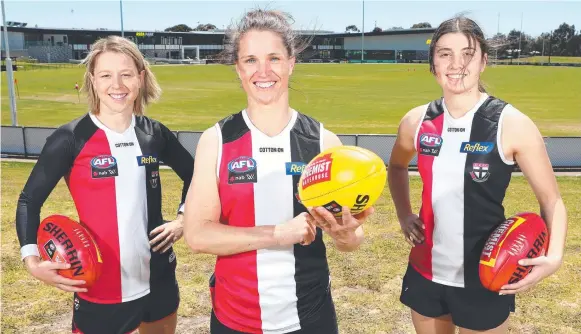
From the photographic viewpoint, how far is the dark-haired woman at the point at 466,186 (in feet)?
9.92

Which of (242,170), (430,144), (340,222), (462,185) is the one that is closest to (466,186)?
(462,185)

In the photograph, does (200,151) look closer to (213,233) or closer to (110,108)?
(213,233)

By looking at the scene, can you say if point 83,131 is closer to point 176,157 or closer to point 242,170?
point 176,157

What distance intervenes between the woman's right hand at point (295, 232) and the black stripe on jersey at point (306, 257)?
0.25 metres

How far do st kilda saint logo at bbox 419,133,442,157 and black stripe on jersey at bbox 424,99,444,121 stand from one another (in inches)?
5.8

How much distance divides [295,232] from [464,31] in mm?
1670

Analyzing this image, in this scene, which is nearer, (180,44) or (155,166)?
(155,166)

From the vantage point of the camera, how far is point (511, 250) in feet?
9.47

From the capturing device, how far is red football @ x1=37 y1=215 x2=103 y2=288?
3.02 m

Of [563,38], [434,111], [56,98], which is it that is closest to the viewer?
[434,111]

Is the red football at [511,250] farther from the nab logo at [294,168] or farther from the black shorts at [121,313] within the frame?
the black shorts at [121,313]

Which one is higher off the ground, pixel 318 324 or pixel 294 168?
pixel 294 168

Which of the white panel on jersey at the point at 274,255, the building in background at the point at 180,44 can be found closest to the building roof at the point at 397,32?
the building in background at the point at 180,44

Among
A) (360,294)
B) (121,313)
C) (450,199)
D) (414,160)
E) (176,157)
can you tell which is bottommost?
(360,294)
